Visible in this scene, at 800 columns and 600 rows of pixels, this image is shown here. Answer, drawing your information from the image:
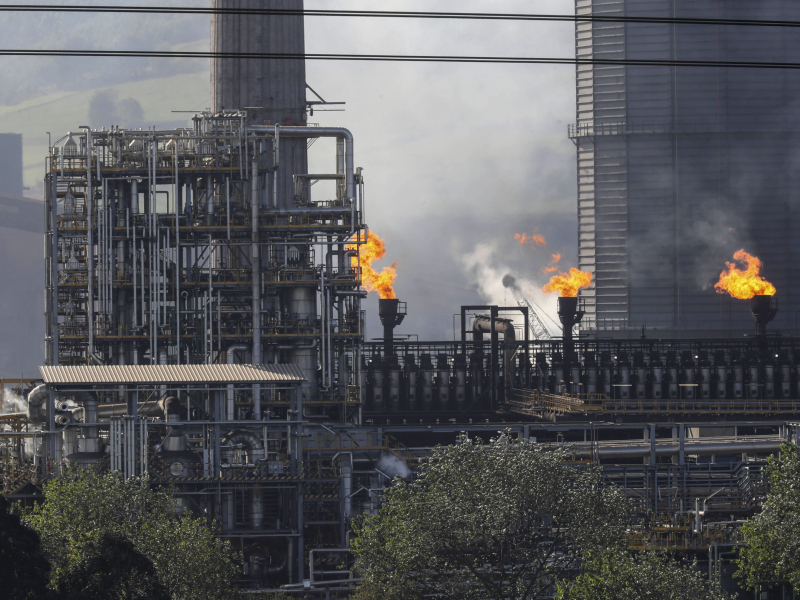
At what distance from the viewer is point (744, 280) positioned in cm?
6438

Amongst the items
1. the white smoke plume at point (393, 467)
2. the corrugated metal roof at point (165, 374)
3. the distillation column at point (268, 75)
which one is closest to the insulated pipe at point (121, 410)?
the corrugated metal roof at point (165, 374)

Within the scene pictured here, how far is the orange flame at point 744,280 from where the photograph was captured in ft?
209

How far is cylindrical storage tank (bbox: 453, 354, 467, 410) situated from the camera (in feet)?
161

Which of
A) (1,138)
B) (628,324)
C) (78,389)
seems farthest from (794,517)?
(1,138)

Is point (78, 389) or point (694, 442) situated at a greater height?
point (78, 389)

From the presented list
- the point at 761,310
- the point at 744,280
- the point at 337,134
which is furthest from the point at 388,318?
the point at 744,280

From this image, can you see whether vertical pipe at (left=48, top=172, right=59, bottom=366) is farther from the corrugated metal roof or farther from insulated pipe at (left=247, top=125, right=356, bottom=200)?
the corrugated metal roof

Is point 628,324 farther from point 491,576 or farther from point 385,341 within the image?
point 491,576

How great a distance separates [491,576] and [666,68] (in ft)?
162

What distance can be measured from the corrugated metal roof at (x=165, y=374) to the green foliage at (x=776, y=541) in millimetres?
12786

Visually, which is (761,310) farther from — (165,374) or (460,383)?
(165,374)

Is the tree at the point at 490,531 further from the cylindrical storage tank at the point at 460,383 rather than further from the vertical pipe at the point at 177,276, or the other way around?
the cylindrical storage tank at the point at 460,383

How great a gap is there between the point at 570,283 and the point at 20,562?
48.7 meters

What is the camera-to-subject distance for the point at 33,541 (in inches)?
737
